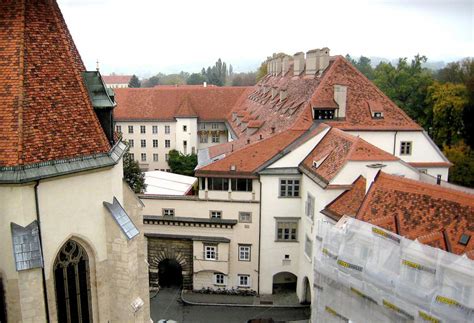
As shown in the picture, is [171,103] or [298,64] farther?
[171,103]

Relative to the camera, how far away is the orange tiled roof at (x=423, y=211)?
16703 millimetres

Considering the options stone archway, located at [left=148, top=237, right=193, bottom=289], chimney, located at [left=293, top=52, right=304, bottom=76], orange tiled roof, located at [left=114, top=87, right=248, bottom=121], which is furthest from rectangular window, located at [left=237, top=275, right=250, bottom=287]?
orange tiled roof, located at [left=114, top=87, right=248, bottom=121]

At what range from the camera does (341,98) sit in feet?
101

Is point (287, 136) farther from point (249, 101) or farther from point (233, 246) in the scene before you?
point (249, 101)

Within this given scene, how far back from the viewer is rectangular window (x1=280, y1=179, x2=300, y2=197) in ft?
92.5

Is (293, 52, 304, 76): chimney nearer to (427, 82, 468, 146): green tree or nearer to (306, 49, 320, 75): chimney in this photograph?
(306, 49, 320, 75): chimney

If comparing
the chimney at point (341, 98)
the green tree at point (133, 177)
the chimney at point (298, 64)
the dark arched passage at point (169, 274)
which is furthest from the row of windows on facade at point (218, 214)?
the chimney at point (298, 64)

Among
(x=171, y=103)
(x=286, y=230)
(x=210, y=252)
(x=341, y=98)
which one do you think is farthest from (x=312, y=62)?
(x=171, y=103)

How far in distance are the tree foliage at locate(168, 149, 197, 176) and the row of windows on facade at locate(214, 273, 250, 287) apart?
2049 cm

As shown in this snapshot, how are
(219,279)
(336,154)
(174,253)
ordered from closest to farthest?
(336,154) → (174,253) → (219,279)

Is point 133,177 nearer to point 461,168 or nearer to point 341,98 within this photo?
point 341,98

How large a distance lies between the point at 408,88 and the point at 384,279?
3858 centimetres

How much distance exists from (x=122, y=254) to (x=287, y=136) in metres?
18.0

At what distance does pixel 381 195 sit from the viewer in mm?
19766
